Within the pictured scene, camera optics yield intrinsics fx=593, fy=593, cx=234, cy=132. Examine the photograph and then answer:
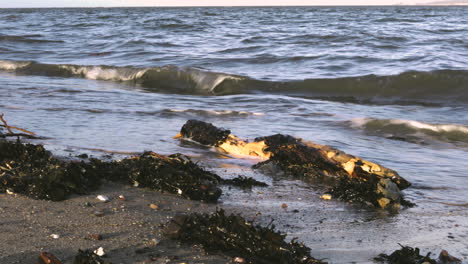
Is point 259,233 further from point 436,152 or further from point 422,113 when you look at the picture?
point 422,113

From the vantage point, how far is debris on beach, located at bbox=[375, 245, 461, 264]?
3016 mm

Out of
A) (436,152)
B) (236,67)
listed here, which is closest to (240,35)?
(236,67)

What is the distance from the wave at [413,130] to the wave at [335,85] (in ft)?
10.9

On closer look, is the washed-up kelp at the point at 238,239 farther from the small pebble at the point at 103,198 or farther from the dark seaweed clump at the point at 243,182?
the dark seaweed clump at the point at 243,182

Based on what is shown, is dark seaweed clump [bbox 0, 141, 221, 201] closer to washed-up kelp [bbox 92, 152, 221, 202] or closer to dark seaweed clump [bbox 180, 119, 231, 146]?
washed-up kelp [bbox 92, 152, 221, 202]

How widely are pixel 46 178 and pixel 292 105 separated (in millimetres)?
6468

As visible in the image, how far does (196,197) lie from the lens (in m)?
3.89

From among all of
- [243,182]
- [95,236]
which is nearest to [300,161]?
[243,182]

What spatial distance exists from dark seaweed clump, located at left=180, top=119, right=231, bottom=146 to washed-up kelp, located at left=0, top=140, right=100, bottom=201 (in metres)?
1.89

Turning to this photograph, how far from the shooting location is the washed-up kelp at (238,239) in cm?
284

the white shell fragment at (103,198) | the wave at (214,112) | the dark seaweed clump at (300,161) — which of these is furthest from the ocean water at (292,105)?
the white shell fragment at (103,198)

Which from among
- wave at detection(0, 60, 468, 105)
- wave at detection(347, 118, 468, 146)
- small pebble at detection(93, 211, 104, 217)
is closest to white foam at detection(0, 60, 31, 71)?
wave at detection(0, 60, 468, 105)

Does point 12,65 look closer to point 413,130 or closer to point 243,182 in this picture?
point 413,130

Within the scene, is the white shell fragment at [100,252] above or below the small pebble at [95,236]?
above
